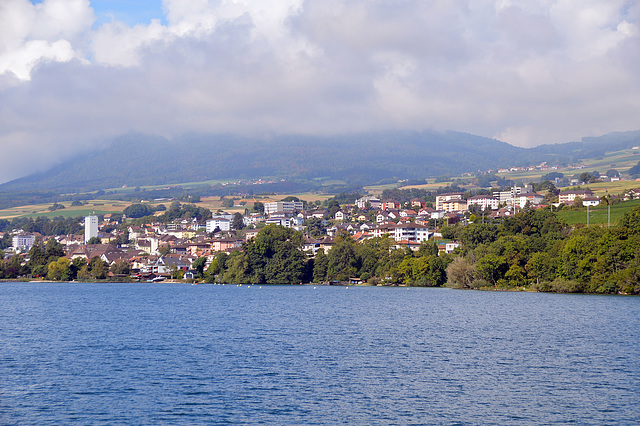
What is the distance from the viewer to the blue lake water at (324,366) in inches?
935

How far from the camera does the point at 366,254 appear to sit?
10212 cm

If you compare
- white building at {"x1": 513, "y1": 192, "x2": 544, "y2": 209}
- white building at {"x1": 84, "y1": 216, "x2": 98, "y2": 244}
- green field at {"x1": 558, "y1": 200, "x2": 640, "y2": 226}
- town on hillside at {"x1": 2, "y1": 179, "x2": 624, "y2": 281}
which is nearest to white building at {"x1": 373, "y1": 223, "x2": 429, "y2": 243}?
town on hillside at {"x1": 2, "y1": 179, "x2": 624, "y2": 281}

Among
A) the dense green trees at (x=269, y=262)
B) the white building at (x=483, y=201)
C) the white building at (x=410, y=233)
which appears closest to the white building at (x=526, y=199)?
the white building at (x=483, y=201)

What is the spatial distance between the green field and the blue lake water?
4254cm

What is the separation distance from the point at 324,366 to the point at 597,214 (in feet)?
272

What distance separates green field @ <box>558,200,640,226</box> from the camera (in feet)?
316

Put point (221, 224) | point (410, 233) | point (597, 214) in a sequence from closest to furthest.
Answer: point (597, 214) < point (410, 233) < point (221, 224)

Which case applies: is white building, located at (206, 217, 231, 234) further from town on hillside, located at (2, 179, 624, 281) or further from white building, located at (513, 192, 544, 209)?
white building, located at (513, 192, 544, 209)

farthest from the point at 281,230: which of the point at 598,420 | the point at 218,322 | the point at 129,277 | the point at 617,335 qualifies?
the point at 598,420

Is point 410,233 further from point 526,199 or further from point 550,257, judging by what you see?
point 526,199

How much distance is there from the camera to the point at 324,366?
1233 inches

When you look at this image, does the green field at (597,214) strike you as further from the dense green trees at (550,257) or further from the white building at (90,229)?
the white building at (90,229)

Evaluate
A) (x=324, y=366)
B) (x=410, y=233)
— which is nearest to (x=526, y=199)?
(x=410, y=233)

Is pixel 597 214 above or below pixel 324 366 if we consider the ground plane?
above
